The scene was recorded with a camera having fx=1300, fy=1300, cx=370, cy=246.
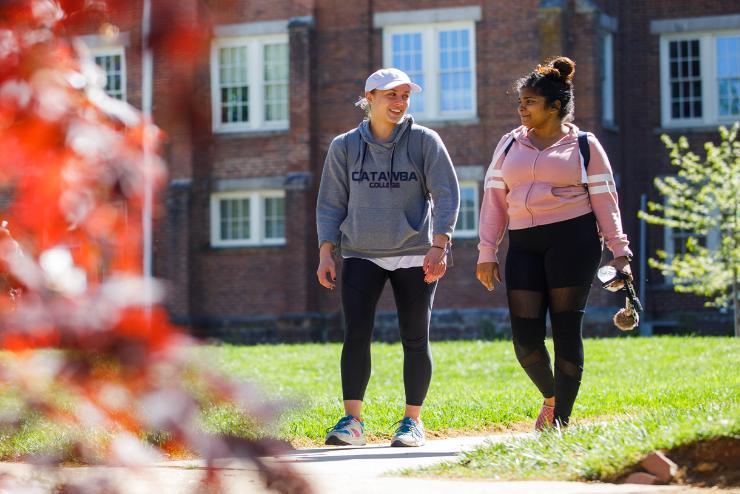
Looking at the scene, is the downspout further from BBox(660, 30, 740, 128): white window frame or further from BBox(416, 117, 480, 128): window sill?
BBox(660, 30, 740, 128): white window frame

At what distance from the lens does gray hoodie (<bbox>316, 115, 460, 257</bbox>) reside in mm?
7035

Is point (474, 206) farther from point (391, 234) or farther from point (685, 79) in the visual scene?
point (391, 234)

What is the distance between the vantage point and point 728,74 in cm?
2634

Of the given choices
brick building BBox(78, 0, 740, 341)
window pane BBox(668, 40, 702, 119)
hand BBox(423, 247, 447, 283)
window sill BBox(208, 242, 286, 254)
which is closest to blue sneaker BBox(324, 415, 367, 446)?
hand BBox(423, 247, 447, 283)

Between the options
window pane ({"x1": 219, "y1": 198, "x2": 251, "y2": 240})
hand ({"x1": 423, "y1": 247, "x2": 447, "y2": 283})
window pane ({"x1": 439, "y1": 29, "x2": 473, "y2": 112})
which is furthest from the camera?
window pane ({"x1": 219, "y1": 198, "x2": 251, "y2": 240})

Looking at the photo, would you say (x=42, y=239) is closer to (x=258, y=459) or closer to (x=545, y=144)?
(x=258, y=459)

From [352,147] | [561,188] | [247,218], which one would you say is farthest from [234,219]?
[561,188]

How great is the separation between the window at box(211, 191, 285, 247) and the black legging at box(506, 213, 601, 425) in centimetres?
1943

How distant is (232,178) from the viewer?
2634cm

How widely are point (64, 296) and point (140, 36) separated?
0.34 m

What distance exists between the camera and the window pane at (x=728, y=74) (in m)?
26.2

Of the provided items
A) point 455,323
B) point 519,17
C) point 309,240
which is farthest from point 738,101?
point 309,240

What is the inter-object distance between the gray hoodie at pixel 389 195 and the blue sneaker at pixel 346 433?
909 mm

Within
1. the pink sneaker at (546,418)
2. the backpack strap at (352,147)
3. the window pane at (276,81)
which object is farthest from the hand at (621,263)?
the window pane at (276,81)
